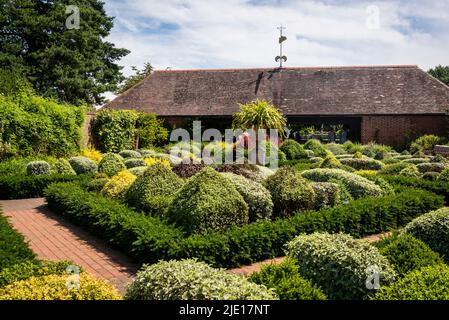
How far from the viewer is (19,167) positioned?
15219mm

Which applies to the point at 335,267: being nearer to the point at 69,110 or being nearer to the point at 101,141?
the point at 69,110

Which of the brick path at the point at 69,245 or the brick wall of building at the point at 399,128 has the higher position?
the brick wall of building at the point at 399,128

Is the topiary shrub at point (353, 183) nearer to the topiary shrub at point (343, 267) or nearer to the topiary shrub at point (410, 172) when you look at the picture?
the topiary shrub at point (410, 172)

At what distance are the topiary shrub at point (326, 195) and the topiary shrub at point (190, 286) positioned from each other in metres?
5.57

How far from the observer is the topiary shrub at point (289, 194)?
872 centimetres

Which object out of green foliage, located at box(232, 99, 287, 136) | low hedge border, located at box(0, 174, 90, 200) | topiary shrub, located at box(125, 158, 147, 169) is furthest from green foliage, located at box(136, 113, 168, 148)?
low hedge border, located at box(0, 174, 90, 200)

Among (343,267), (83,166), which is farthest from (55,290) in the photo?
(83,166)

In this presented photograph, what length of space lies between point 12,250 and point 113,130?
62.0 feet

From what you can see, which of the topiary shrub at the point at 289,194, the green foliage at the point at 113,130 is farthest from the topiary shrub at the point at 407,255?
the green foliage at the point at 113,130

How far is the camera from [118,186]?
10.1 m

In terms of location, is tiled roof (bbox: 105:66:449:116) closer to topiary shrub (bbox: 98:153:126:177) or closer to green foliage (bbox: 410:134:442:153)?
green foliage (bbox: 410:134:442:153)

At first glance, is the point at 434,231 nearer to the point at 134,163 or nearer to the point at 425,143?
the point at 134,163

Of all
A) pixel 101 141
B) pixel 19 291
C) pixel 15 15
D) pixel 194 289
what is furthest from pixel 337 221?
pixel 15 15

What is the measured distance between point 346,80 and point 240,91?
24.8 ft
